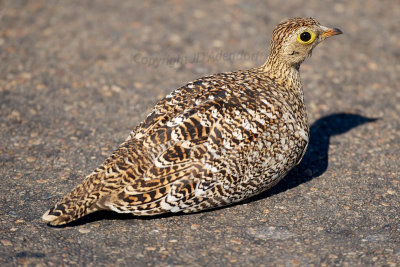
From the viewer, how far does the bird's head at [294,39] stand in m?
6.88

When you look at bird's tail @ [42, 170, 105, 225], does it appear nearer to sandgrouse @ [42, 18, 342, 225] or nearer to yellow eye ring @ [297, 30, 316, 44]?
sandgrouse @ [42, 18, 342, 225]

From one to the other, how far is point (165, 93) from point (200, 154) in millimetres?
3816

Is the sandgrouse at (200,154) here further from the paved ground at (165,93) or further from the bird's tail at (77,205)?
the paved ground at (165,93)

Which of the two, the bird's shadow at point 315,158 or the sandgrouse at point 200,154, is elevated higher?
the sandgrouse at point 200,154

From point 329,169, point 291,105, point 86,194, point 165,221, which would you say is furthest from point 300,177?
point 86,194

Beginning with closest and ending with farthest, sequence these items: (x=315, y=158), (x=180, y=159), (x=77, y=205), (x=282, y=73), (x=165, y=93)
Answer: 1. (x=77, y=205)
2. (x=180, y=159)
3. (x=282, y=73)
4. (x=315, y=158)
5. (x=165, y=93)

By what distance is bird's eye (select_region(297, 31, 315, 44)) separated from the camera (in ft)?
22.6

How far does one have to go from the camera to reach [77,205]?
5.61 m

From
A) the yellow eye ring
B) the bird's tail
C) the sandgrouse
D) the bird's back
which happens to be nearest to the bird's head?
the yellow eye ring

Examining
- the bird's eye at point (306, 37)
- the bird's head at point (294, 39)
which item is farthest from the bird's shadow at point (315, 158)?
the bird's eye at point (306, 37)

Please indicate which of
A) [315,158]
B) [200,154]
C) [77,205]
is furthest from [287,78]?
[77,205]

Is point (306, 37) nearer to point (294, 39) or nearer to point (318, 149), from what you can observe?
point (294, 39)

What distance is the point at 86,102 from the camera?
902 centimetres

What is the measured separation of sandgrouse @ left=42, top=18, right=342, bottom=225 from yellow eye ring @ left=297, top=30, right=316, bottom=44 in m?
0.80
